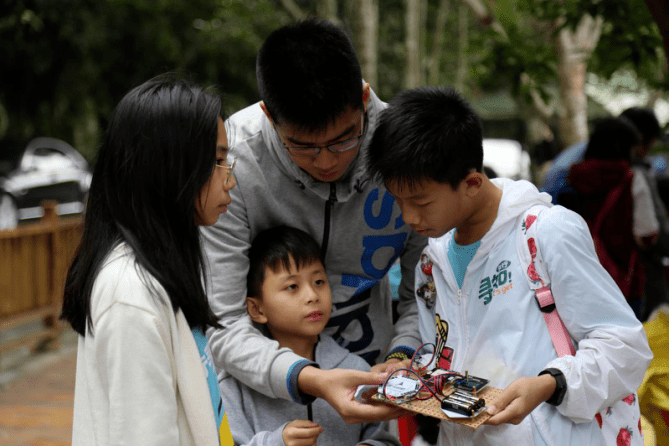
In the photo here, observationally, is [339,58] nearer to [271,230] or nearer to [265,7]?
[271,230]

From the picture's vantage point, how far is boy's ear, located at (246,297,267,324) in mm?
2523

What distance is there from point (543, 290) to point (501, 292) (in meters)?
0.13

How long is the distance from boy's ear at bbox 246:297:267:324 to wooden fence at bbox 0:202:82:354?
14.8 ft

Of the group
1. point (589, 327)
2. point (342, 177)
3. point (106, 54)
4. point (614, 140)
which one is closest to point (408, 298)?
point (342, 177)

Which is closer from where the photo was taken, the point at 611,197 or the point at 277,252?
the point at 277,252

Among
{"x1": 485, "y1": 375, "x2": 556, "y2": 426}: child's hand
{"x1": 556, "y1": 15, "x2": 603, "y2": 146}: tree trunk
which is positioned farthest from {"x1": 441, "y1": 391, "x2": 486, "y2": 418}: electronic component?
{"x1": 556, "y1": 15, "x2": 603, "y2": 146}: tree trunk

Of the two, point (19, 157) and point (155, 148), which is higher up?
point (155, 148)

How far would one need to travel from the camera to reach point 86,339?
1.74 metres

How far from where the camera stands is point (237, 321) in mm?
2410

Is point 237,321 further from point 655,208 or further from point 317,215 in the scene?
point 655,208

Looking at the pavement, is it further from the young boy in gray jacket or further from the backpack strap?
the backpack strap

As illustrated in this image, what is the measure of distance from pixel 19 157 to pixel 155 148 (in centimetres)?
1423

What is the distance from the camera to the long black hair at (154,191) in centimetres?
177

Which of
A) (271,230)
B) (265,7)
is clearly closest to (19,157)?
(265,7)
